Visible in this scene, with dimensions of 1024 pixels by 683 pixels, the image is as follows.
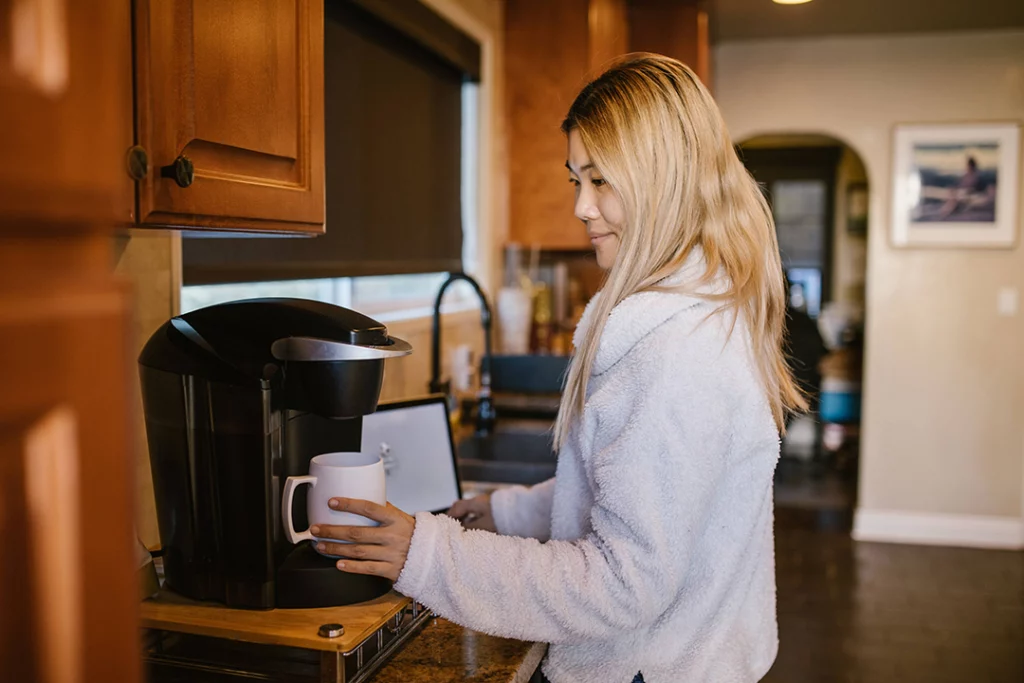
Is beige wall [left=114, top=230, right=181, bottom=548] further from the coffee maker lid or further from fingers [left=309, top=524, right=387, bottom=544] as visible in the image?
fingers [left=309, top=524, right=387, bottom=544]

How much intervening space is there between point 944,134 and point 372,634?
4692 mm

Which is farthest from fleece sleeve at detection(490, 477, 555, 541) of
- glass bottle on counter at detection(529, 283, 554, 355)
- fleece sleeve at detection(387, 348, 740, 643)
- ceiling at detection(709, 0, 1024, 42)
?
ceiling at detection(709, 0, 1024, 42)

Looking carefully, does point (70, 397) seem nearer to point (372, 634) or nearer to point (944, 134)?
point (372, 634)

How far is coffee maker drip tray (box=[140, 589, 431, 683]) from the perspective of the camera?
105cm

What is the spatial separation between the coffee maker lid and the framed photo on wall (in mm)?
4445

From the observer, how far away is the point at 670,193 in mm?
1164

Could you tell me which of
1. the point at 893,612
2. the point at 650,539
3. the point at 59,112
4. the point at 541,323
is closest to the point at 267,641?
the point at 650,539

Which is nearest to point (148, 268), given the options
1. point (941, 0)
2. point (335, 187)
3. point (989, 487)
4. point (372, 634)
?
point (372, 634)

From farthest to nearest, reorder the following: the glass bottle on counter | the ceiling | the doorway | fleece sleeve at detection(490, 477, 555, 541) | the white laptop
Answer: the doorway → the ceiling → the glass bottle on counter → the white laptop → fleece sleeve at detection(490, 477, 555, 541)

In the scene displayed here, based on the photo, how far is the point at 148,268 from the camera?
4.72 feet

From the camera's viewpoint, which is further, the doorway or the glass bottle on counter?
the doorway

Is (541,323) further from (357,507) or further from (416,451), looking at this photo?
(357,507)

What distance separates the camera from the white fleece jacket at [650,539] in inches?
40.6

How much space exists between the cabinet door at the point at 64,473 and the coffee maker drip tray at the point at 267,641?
2.20 feet
